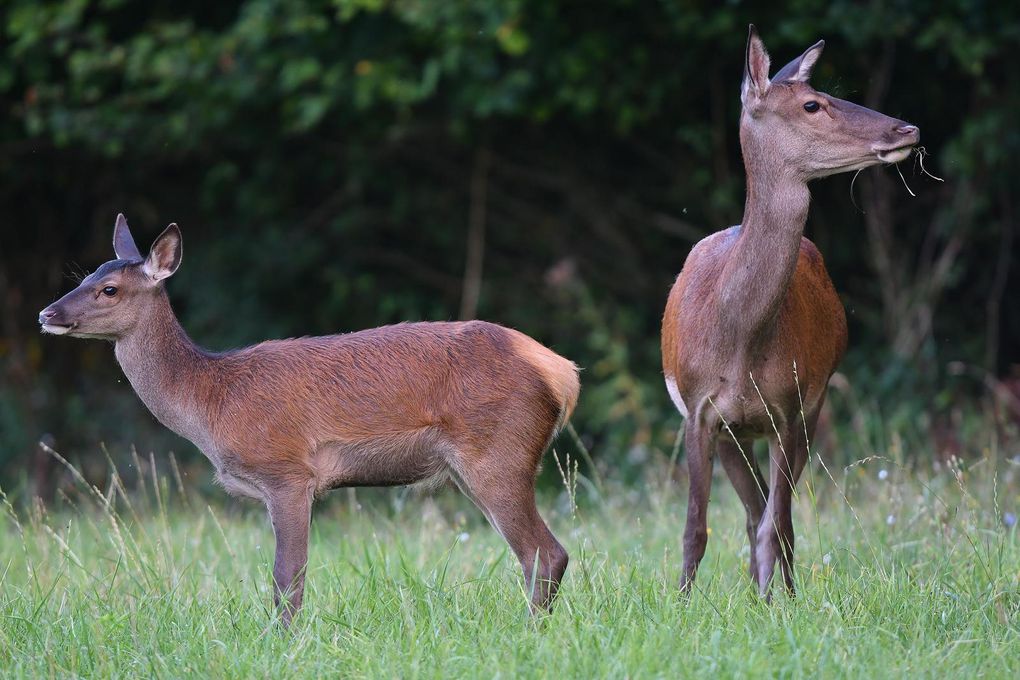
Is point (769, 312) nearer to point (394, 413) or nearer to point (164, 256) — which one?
point (394, 413)

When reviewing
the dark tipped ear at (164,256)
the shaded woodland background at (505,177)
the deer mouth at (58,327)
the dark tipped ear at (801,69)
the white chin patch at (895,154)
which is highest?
the dark tipped ear at (801,69)

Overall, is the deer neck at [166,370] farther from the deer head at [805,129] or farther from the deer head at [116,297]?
the deer head at [805,129]

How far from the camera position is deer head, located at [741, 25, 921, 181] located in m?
5.17

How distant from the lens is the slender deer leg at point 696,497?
18.1 feet

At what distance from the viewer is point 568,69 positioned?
31.8ft

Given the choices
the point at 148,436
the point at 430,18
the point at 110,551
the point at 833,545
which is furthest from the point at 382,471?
the point at 148,436

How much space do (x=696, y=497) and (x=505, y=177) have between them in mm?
6581

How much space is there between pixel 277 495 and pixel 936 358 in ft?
21.4

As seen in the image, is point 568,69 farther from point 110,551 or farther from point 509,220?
point 110,551

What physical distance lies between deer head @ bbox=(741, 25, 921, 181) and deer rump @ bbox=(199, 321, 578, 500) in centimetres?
117

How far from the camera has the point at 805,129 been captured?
5328 mm

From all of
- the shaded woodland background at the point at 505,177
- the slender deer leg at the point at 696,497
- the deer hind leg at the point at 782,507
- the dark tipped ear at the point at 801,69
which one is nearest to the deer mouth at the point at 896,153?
the dark tipped ear at the point at 801,69

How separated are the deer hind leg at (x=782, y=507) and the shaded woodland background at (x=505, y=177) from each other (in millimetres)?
3342

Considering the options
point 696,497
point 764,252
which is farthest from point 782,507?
point 764,252
